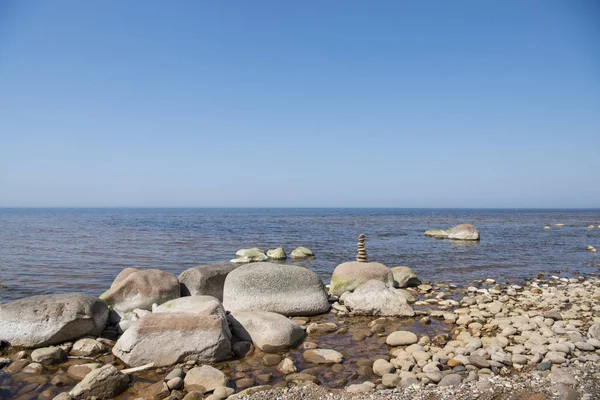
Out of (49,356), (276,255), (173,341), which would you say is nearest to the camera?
(173,341)

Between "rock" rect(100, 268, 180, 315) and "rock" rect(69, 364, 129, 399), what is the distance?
356 centimetres

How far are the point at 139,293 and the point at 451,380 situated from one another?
7.41 metres

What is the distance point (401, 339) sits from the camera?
7801 millimetres

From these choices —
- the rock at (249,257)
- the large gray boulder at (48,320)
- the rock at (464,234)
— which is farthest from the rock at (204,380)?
the rock at (464,234)

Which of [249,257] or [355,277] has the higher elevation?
[355,277]

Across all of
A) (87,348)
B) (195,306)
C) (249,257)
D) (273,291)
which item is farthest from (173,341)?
(249,257)

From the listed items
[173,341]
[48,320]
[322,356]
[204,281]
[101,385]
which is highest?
[204,281]

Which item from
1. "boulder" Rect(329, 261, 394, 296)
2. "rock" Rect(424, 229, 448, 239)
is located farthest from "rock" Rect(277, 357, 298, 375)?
"rock" Rect(424, 229, 448, 239)

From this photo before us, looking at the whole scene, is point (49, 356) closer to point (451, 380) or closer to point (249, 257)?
point (451, 380)

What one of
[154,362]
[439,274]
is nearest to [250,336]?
[154,362]

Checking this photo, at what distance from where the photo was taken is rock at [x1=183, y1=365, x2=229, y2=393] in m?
5.83

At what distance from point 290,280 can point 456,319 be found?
435 cm

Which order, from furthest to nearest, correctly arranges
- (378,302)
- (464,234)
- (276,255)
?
(464,234), (276,255), (378,302)

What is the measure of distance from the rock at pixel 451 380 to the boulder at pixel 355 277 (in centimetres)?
603
